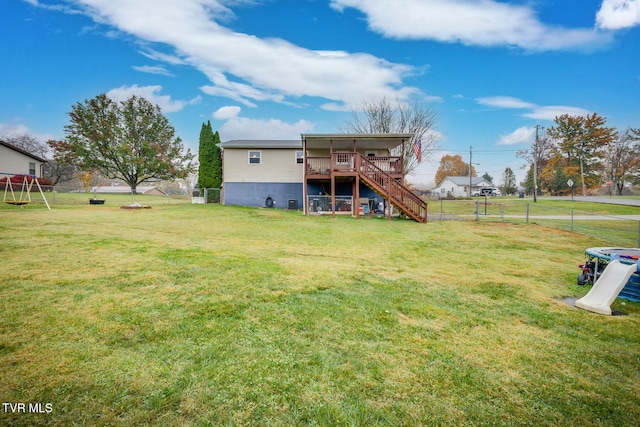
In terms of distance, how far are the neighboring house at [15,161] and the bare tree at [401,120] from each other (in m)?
31.5

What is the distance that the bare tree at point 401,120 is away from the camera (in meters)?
31.5

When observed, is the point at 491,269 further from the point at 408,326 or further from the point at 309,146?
the point at 309,146

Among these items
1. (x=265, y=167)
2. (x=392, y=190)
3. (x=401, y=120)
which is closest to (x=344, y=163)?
(x=392, y=190)

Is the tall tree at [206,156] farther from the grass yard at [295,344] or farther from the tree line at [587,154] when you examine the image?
the tree line at [587,154]

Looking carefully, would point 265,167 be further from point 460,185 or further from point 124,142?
point 460,185

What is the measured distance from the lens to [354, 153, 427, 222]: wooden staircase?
1591cm

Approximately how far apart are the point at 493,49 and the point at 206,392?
28527mm

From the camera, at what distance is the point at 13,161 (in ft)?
82.5

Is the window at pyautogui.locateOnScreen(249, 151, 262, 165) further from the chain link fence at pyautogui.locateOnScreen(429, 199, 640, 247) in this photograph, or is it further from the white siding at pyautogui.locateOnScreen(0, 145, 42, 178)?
the white siding at pyautogui.locateOnScreen(0, 145, 42, 178)

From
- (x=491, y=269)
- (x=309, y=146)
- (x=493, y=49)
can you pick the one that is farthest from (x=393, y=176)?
(x=493, y=49)

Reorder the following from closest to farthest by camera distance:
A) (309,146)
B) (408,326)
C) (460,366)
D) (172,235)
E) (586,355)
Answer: (460,366), (586,355), (408,326), (172,235), (309,146)

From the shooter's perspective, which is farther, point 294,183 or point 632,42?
point 294,183

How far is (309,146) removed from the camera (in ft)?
65.8

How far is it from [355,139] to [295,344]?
15375 millimetres
